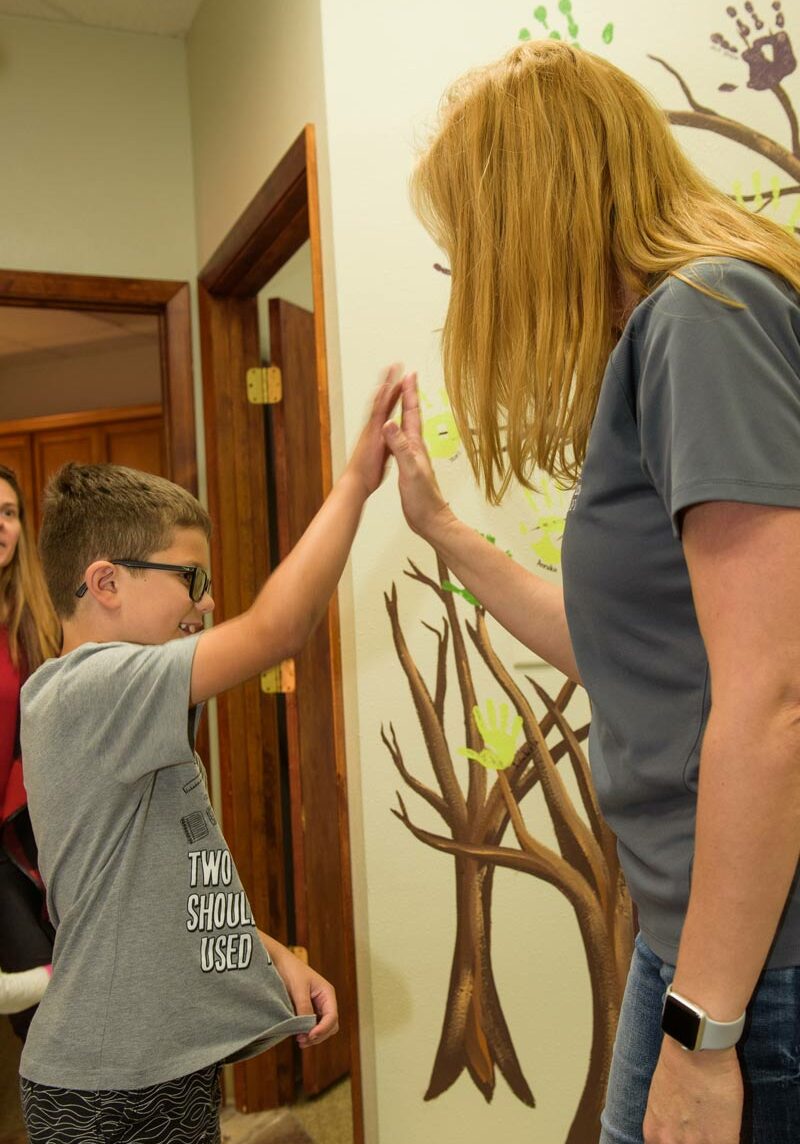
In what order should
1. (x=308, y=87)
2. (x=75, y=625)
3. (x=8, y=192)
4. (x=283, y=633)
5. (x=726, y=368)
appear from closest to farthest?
(x=726, y=368)
(x=283, y=633)
(x=75, y=625)
(x=308, y=87)
(x=8, y=192)

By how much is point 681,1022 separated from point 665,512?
38 cm

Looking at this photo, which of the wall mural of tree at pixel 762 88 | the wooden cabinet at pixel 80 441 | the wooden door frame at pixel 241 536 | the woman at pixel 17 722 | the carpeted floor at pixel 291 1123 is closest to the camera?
the wall mural of tree at pixel 762 88

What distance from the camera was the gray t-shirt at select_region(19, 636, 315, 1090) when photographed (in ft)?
3.89

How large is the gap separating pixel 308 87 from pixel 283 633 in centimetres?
136

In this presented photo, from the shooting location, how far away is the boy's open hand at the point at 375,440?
50.8 inches

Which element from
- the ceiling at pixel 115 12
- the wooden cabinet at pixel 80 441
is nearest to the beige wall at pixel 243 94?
the ceiling at pixel 115 12

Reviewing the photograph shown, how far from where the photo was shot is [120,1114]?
1.19 m

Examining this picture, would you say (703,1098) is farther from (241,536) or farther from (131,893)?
(241,536)

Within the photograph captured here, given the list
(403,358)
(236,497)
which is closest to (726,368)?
(403,358)

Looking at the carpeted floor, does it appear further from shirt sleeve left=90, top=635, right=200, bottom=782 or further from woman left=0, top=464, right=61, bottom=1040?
shirt sleeve left=90, top=635, right=200, bottom=782

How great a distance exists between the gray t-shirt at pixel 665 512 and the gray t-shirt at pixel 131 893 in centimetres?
52

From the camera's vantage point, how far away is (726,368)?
0.72m

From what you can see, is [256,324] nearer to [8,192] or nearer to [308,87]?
[8,192]

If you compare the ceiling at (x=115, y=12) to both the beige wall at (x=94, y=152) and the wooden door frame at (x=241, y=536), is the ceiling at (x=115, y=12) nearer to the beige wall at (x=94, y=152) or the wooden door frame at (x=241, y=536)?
the beige wall at (x=94, y=152)
